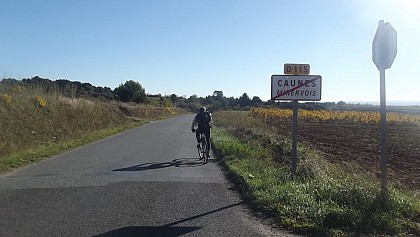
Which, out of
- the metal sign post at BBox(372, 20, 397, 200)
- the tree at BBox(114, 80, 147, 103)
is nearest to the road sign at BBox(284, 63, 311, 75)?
the metal sign post at BBox(372, 20, 397, 200)

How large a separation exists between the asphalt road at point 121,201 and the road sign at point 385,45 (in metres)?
3.27

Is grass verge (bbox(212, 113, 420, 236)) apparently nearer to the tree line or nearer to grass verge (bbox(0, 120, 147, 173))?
the tree line

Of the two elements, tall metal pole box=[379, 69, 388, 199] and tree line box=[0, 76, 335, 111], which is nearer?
tall metal pole box=[379, 69, 388, 199]

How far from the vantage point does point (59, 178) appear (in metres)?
10.6

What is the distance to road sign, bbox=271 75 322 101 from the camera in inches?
383

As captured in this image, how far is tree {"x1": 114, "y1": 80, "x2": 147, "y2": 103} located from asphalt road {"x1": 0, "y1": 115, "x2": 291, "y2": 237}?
5965 cm

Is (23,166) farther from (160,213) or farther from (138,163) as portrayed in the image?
(160,213)

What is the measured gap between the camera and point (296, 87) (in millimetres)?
9781

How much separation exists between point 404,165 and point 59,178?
14741 mm

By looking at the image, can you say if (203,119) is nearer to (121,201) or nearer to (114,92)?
(121,201)

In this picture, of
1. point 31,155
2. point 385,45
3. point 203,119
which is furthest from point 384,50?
point 31,155

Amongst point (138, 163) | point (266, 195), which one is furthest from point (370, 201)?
point (138, 163)

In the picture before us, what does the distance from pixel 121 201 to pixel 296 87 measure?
15.0 ft

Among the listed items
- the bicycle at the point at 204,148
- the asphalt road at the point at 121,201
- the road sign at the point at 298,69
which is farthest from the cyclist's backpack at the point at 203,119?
the road sign at the point at 298,69
